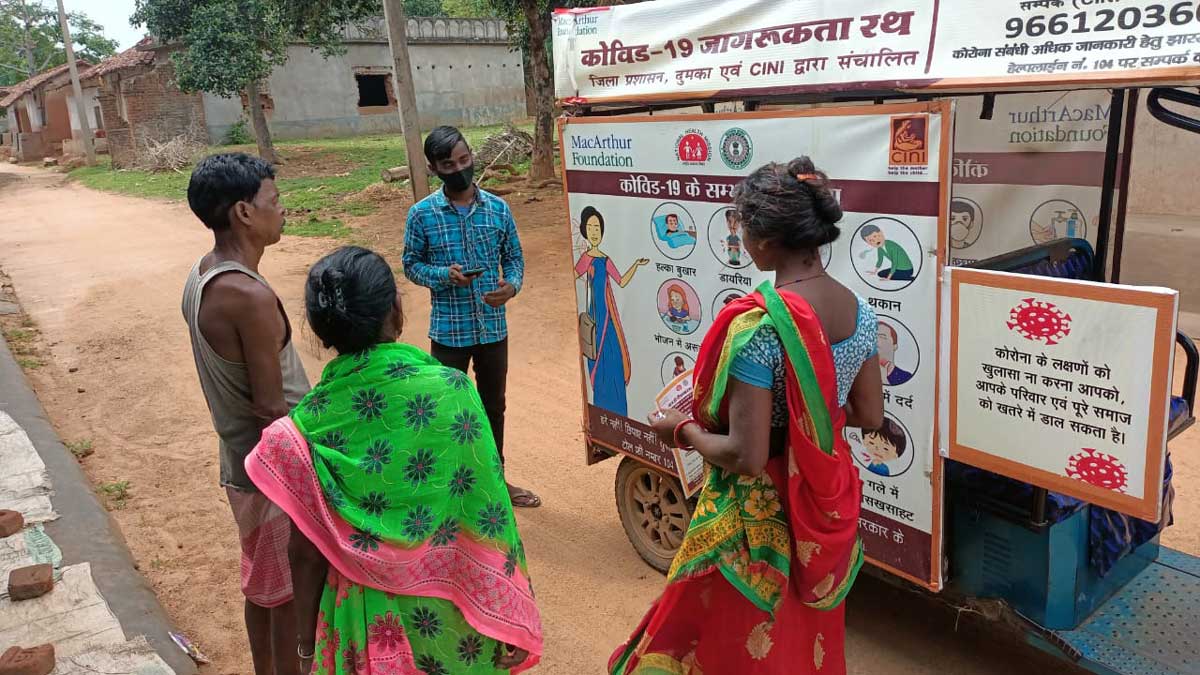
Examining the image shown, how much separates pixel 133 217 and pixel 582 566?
15.1 metres

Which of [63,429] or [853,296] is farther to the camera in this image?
[63,429]

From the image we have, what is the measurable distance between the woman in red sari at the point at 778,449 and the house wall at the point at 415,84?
28486mm

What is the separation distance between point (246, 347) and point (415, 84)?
2982 cm

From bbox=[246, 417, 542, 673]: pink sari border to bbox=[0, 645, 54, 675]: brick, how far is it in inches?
63.5

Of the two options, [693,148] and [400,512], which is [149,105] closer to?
[693,148]

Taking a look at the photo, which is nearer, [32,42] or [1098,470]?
[1098,470]

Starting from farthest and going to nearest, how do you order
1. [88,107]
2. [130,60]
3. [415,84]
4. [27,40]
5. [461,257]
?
1. [27,40]
2. [88,107]
3. [415,84]
4. [130,60]
5. [461,257]

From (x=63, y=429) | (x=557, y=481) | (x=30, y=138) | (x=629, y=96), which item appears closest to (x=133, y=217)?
(x=63, y=429)

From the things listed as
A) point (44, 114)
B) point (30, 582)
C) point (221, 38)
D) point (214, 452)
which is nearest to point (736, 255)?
point (30, 582)

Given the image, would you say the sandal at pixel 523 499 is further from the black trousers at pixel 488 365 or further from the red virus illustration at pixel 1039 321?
the red virus illustration at pixel 1039 321

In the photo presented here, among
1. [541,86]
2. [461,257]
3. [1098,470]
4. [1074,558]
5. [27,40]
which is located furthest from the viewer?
[27,40]

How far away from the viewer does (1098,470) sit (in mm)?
2229

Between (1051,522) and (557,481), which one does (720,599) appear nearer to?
(1051,522)

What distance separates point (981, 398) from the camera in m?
2.45
